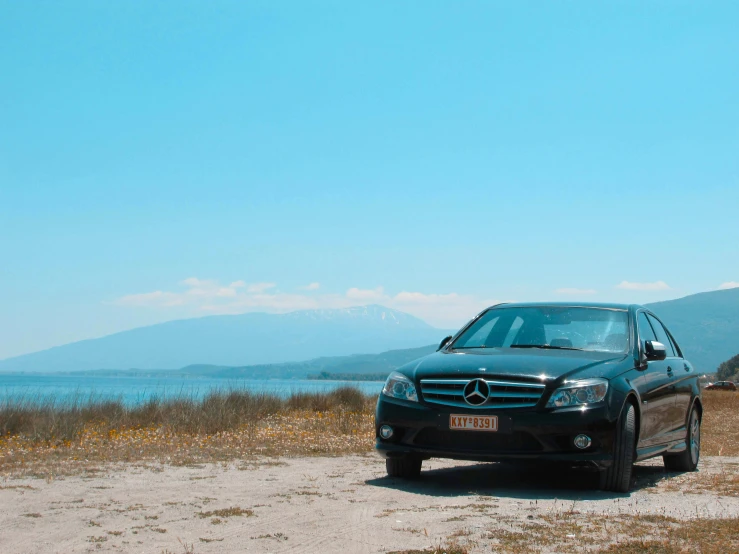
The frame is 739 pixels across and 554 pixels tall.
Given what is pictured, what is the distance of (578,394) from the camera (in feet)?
23.4

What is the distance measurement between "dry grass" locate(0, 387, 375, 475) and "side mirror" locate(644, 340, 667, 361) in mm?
4647

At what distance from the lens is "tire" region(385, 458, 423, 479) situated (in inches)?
318

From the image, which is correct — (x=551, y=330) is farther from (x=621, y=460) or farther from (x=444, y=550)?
(x=444, y=550)

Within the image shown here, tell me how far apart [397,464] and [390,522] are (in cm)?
244

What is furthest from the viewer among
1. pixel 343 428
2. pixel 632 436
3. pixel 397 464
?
pixel 343 428

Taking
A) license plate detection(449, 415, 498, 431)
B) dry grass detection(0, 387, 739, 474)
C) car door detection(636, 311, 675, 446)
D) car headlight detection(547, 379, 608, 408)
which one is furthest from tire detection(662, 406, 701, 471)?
license plate detection(449, 415, 498, 431)

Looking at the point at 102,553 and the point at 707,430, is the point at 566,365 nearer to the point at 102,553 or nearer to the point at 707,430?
the point at 102,553

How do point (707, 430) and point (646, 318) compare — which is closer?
point (646, 318)

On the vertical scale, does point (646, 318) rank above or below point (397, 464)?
above

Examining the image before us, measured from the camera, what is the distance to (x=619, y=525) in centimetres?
558

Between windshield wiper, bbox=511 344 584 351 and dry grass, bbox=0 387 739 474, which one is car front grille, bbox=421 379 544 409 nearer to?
windshield wiper, bbox=511 344 584 351

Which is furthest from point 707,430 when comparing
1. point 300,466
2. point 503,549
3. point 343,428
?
point 503,549

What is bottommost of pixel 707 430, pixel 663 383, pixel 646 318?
pixel 707 430

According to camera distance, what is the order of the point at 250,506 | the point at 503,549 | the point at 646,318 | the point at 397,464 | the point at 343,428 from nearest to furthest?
the point at 503,549 → the point at 250,506 → the point at 397,464 → the point at 646,318 → the point at 343,428
